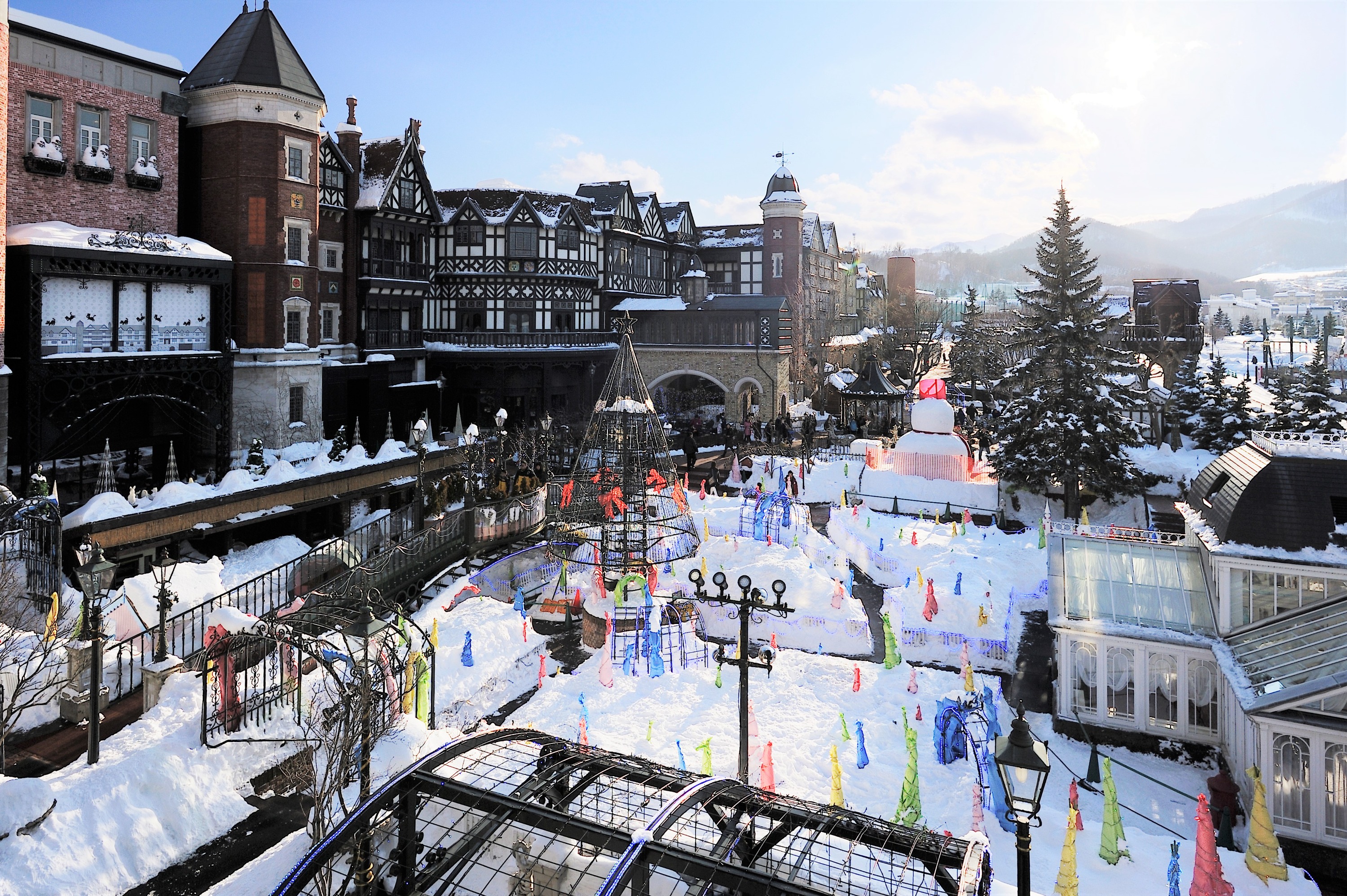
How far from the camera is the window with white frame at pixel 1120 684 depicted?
1394cm

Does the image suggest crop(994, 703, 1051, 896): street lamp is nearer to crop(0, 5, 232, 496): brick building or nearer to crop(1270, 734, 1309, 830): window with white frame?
crop(1270, 734, 1309, 830): window with white frame

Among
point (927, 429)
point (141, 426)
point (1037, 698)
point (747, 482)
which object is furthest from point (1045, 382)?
point (141, 426)

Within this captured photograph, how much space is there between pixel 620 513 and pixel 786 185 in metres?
39.4

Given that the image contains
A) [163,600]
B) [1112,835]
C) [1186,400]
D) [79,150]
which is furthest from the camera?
[1186,400]

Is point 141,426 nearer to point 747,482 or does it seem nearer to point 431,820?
point 747,482

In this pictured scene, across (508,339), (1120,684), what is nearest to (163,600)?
(1120,684)

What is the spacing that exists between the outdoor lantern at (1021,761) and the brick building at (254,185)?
29.0m

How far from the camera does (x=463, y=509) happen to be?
2069 cm

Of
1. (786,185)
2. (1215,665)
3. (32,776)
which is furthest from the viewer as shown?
(786,185)

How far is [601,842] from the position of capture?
5.76m

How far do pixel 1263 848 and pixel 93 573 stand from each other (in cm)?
1518

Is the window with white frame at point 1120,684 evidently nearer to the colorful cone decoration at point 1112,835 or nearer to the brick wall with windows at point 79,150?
the colorful cone decoration at point 1112,835

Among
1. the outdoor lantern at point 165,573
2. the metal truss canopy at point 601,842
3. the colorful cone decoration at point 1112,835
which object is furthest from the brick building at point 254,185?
the colorful cone decoration at point 1112,835

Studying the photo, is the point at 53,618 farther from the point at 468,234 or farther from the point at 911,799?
the point at 468,234
